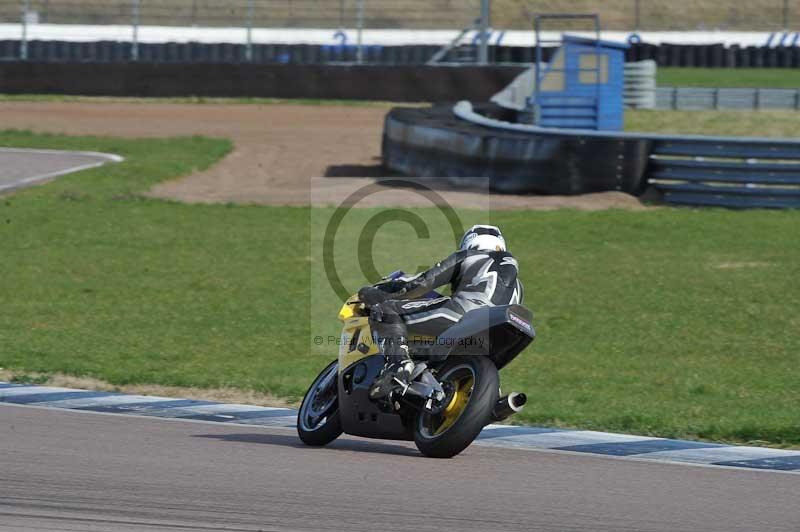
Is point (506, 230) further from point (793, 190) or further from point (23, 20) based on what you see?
point (23, 20)

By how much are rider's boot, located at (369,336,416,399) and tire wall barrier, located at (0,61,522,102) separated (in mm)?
26106

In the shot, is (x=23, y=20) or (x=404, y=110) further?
(x=23, y=20)

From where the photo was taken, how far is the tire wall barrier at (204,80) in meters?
32.6

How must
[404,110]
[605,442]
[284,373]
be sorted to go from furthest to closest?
[404,110] → [284,373] → [605,442]

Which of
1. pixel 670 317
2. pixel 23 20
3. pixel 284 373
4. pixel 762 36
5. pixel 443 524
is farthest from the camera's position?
pixel 762 36

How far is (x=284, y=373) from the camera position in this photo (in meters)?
9.44

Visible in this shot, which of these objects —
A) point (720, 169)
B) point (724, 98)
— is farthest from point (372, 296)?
point (724, 98)

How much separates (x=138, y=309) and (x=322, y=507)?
20.7 feet

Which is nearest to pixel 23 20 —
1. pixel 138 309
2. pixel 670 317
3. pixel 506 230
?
pixel 506 230

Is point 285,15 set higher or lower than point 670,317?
higher

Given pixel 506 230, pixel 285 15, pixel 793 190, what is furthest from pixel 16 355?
pixel 285 15

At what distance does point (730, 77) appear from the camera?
4306cm

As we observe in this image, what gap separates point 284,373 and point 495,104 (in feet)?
49.6

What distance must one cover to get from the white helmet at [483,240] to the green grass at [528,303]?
1621 mm
